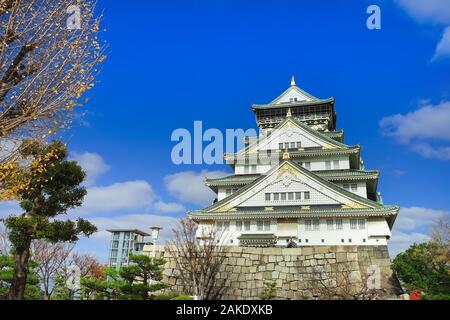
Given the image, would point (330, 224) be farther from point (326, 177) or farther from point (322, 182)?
point (326, 177)

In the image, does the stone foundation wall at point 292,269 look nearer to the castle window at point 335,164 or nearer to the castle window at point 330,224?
the castle window at point 330,224

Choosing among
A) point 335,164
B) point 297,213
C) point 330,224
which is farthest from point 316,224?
point 335,164

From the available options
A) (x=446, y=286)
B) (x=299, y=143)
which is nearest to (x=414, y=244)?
(x=446, y=286)

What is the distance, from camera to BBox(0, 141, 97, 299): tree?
43.1 feet

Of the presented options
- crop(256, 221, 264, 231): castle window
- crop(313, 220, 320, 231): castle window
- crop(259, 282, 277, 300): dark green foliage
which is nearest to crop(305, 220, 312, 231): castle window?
crop(313, 220, 320, 231): castle window

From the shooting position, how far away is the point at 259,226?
26.8 meters

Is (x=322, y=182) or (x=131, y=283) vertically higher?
(x=322, y=182)

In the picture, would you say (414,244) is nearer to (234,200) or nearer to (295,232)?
(295,232)

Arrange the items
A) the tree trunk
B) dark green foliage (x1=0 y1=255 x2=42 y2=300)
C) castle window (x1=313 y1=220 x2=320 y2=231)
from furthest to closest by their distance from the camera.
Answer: castle window (x1=313 y1=220 x2=320 y2=231) → dark green foliage (x1=0 y1=255 x2=42 y2=300) → the tree trunk

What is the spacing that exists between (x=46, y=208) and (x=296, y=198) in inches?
730

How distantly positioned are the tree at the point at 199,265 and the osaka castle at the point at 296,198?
502 cm

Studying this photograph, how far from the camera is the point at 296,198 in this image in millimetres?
27062

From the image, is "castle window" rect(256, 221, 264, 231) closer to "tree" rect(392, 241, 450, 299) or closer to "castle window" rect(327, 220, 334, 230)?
"castle window" rect(327, 220, 334, 230)

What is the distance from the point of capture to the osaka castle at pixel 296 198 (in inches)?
981
